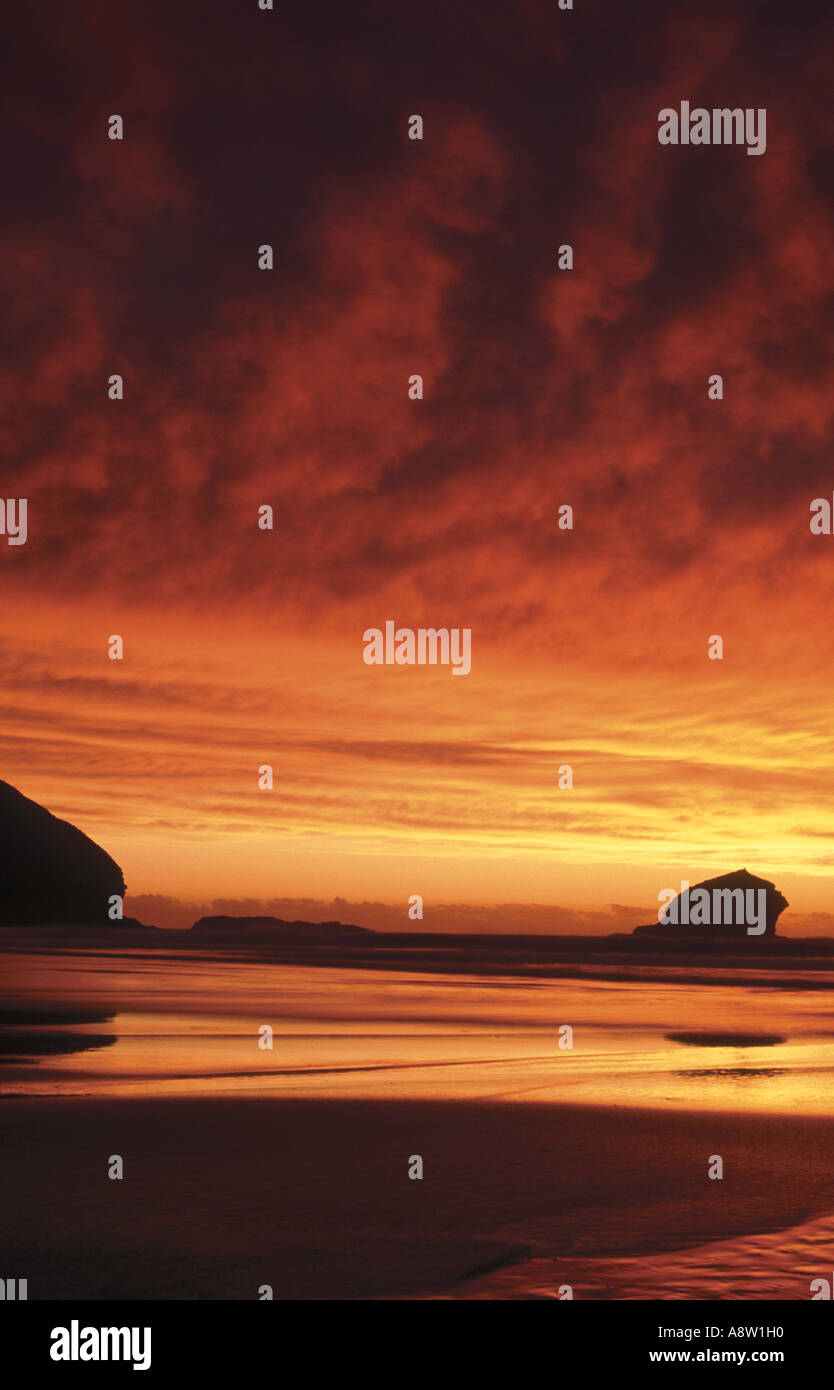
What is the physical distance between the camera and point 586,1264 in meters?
7.64

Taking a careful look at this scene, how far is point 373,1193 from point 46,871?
12805 centimetres

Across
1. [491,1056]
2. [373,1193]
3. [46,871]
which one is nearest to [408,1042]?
[491,1056]

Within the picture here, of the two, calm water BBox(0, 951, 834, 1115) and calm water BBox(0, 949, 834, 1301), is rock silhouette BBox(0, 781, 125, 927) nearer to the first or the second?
calm water BBox(0, 951, 834, 1115)

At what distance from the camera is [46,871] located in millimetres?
128500

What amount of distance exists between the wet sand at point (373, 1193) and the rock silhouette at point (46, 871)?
369ft

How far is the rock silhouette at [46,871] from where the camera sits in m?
122

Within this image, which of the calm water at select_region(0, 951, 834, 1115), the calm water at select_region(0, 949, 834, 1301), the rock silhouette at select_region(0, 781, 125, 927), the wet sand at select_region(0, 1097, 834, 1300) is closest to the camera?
the wet sand at select_region(0, 1097, 834, 1300)

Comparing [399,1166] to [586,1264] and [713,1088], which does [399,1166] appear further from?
[713,1088]

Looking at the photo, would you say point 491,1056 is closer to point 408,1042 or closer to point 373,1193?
point 408,1042

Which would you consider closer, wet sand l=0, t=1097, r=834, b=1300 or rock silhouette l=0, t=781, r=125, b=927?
wet sand l=0, t=1097, r=834, b=1300

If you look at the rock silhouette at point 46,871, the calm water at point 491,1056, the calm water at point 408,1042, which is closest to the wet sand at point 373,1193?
the calm water at point 491,1056

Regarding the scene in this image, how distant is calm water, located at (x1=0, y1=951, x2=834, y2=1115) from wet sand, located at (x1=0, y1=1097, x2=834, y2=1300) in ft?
5.26

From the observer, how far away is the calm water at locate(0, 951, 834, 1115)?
15.0 m

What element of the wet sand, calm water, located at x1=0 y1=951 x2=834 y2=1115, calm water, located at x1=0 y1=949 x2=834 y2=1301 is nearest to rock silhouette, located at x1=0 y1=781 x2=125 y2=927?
calm water, located at x1=0 y1=951 x2=834 y2=1115
